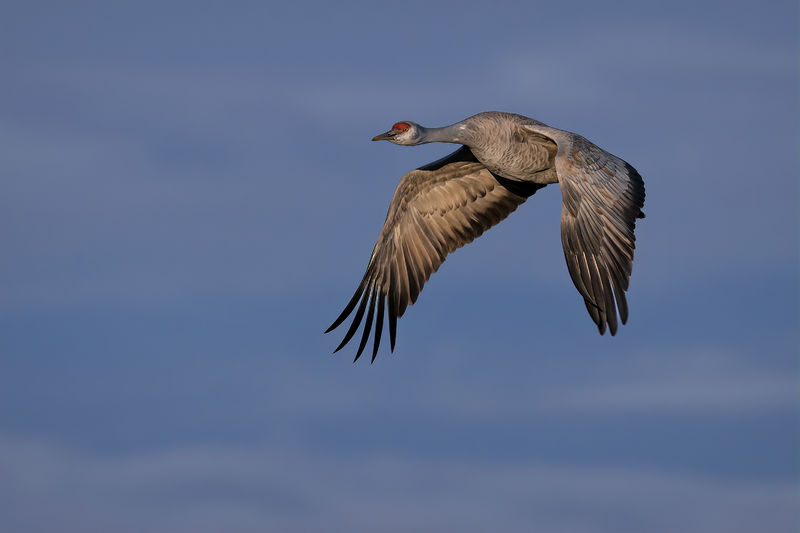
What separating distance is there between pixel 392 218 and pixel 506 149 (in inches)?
105

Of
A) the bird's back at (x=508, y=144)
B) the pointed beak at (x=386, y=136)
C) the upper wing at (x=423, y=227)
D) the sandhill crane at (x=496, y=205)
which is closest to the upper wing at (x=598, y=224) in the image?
the sandhill crane at (x=496, y=205)

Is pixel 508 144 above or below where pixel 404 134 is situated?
below

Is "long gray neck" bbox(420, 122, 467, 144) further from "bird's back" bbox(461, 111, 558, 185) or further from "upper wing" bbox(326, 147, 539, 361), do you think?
"upper wing" bbox(326, 147, 539, 361)

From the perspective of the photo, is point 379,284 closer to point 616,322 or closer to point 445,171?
point 445,171

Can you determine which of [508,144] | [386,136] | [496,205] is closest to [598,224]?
[508,144]

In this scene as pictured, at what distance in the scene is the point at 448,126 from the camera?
1667cm

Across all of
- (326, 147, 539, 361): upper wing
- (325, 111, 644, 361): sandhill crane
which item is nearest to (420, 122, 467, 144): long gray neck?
(325, 111, 644, 361): sandhill crane

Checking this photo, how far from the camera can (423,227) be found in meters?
18.3

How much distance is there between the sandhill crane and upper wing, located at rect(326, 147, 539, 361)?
16mm

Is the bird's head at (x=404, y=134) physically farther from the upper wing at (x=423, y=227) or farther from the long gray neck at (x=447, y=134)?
the upper wing at (x=423, y=227)

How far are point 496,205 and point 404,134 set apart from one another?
2.55m

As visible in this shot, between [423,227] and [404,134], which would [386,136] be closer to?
[404,134]

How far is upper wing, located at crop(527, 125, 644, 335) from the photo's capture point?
14000 mm

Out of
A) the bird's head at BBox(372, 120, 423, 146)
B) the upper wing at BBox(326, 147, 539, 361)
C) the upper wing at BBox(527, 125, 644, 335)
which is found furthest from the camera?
the upper wing at BBox(326, 147, 539, 361)
